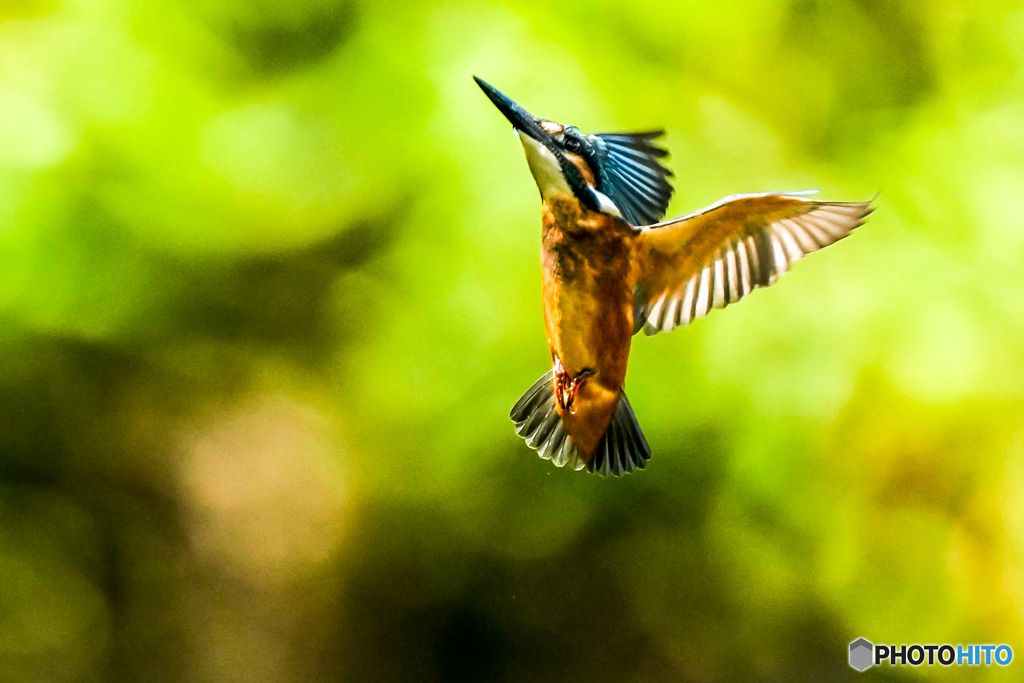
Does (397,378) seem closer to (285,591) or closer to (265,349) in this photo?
(265,349)

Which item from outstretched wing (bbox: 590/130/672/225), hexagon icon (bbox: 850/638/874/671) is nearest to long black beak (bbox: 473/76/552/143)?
outstretched wing (bbox: 590/130/672/225)

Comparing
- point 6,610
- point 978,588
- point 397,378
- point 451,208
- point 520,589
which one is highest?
point 451,208

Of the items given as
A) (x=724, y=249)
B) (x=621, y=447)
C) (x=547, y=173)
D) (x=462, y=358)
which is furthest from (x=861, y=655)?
(x=547, y=173)

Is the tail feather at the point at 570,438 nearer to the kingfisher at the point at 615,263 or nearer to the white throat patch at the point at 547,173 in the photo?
the kingfisher at the point at 615,263

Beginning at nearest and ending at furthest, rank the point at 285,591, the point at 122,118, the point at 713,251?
the point at 713,251 < the point at 122,118 < the point at 285,591

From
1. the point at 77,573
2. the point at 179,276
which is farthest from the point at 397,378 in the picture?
the point at 77,573

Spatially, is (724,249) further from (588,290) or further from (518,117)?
(518,117)
